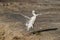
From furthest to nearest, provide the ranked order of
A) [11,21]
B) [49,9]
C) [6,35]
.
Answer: [49,9] < [11,21] < [6,35]

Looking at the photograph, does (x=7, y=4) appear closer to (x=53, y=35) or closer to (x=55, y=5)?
(x=55, y=5)

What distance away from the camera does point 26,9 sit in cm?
505

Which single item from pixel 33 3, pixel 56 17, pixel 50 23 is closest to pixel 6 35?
pixel 50 23

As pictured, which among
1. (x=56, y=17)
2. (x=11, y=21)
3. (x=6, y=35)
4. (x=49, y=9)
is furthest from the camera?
(x=49, y=9)

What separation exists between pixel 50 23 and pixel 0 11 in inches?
41.7

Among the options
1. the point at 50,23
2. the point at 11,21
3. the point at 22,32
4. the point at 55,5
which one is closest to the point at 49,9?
the point at 55,5

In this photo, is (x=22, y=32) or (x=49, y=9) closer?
(x=22, y=32)

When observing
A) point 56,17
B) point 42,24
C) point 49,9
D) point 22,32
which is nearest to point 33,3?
point 49,9

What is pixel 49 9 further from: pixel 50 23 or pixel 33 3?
pixel 50 23

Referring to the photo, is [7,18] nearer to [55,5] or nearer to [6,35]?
[6,35]

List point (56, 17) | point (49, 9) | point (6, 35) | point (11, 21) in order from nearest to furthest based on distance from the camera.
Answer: point (6, 35) → point (11, 21) → point (56, 17) → point (49, 9)

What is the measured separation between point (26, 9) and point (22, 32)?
4.02ft

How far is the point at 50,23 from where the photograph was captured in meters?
4.44

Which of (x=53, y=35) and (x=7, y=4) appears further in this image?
(x=7, y=4)
